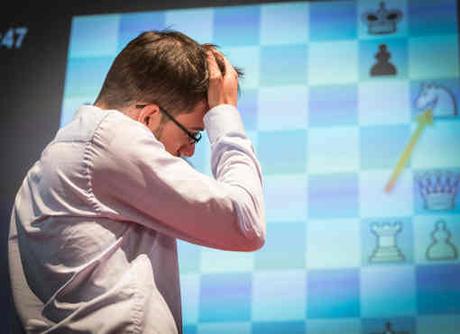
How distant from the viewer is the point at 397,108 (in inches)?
98.5

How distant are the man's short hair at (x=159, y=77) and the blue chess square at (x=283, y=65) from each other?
1086 millimetres

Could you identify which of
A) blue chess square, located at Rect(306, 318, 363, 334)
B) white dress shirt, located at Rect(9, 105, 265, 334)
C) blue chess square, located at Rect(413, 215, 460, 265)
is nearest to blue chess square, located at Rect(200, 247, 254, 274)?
blue chess square, located at Rect(306, 318, 363, 334)

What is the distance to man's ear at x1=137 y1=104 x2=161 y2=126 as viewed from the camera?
4.86ft

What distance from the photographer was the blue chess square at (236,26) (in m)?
2.69

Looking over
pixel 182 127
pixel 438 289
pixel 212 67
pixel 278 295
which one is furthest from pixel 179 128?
pixel 438 289

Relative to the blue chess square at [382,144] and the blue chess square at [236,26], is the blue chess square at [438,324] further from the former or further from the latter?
the blue chess square at [236,26]

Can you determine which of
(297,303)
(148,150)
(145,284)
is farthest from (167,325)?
(297,303)

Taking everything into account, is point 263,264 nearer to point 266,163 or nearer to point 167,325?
point 266,163

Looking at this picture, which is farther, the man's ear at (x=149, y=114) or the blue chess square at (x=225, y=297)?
the blue chess square at (x=225, y=297)

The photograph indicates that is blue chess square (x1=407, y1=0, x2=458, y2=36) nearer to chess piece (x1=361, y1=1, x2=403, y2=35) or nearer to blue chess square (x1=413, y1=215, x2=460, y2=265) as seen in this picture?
chess piece (x1=361, y1=1, x2=403, y2=35)

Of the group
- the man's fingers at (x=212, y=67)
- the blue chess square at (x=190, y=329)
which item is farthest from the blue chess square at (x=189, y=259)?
the man's fingers at (x=212, y=67)

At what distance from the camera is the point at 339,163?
8.12 ft

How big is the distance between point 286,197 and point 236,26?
1.93 ft

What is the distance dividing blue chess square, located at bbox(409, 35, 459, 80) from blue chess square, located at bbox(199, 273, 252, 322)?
78cm
